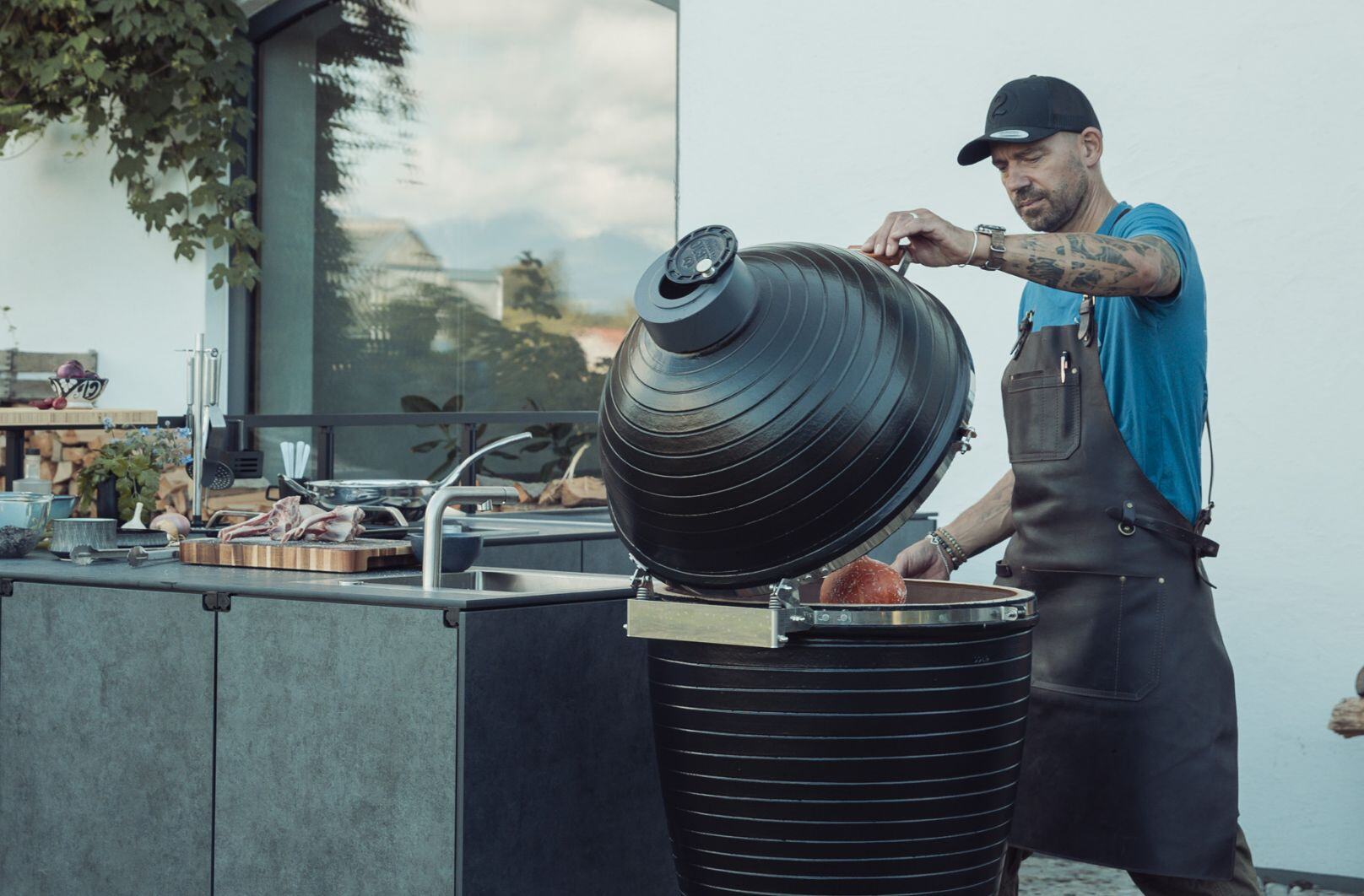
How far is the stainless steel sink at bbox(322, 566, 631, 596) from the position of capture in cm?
280

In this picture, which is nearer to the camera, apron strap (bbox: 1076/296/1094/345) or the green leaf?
apron strap (bbox: 1076/296/1094/345)

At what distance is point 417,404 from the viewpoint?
813 cm

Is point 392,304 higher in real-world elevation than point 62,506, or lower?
higher

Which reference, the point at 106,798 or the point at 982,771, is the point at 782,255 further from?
the point at 106,798

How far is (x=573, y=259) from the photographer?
8039 mm

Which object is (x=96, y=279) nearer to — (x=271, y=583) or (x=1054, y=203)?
(x=271, y=583)

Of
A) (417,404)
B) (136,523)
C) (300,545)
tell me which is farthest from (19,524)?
(417,404)

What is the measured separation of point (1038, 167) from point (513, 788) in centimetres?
137

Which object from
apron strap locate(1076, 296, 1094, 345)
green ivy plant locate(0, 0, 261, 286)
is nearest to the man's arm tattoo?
apron strap locate(1076, 296, 1094, 345)

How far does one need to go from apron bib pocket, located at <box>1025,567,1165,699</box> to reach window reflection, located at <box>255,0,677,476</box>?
5439 millimetres

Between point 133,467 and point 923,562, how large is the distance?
184cm

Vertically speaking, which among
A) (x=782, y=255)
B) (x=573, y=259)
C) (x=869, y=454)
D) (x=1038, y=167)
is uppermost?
(x=573, y=259)

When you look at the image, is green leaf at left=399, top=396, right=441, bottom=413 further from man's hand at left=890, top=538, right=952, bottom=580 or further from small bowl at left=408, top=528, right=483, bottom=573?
man's hand at left=890, top=538, right=952, bottom=580

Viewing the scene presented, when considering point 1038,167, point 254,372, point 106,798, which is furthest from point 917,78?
point 254,372
